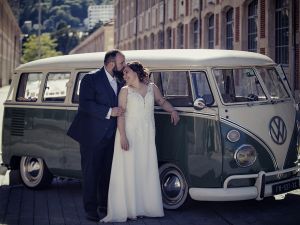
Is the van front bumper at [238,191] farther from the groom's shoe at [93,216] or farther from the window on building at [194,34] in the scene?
the window on building at [194,34]

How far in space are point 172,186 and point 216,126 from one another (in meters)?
1.10

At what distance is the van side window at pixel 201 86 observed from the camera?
285 inches

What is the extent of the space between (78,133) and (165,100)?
1.19 metres

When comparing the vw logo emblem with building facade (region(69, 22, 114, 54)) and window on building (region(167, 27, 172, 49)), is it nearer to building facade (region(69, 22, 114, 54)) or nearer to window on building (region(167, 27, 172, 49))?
window on building (region(167, 27, 172, 49))

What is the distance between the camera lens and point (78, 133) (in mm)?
7156

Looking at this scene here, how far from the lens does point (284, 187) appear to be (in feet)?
24.2

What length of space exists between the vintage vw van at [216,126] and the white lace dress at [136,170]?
0.44 meters

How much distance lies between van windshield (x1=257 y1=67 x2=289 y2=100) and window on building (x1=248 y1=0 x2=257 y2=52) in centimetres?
1665

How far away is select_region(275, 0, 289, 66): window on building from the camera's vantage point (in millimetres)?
21141

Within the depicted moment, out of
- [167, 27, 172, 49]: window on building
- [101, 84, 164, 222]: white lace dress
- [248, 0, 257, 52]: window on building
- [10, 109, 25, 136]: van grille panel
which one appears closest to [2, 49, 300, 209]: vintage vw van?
[101, 84, 164, 222]: white lace dress

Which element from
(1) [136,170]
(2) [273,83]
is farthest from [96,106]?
(2) [273,83]

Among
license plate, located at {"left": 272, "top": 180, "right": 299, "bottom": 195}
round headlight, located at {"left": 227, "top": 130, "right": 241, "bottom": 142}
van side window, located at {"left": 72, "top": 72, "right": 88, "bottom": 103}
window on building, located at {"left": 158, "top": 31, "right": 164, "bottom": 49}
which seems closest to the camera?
round headlight, located at {"left": 227, "top": 130, "right": 241, "bottom": 142}

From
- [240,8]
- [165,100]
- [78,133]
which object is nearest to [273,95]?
[165,100]

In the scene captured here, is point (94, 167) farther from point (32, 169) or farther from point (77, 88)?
point (32, 169)
